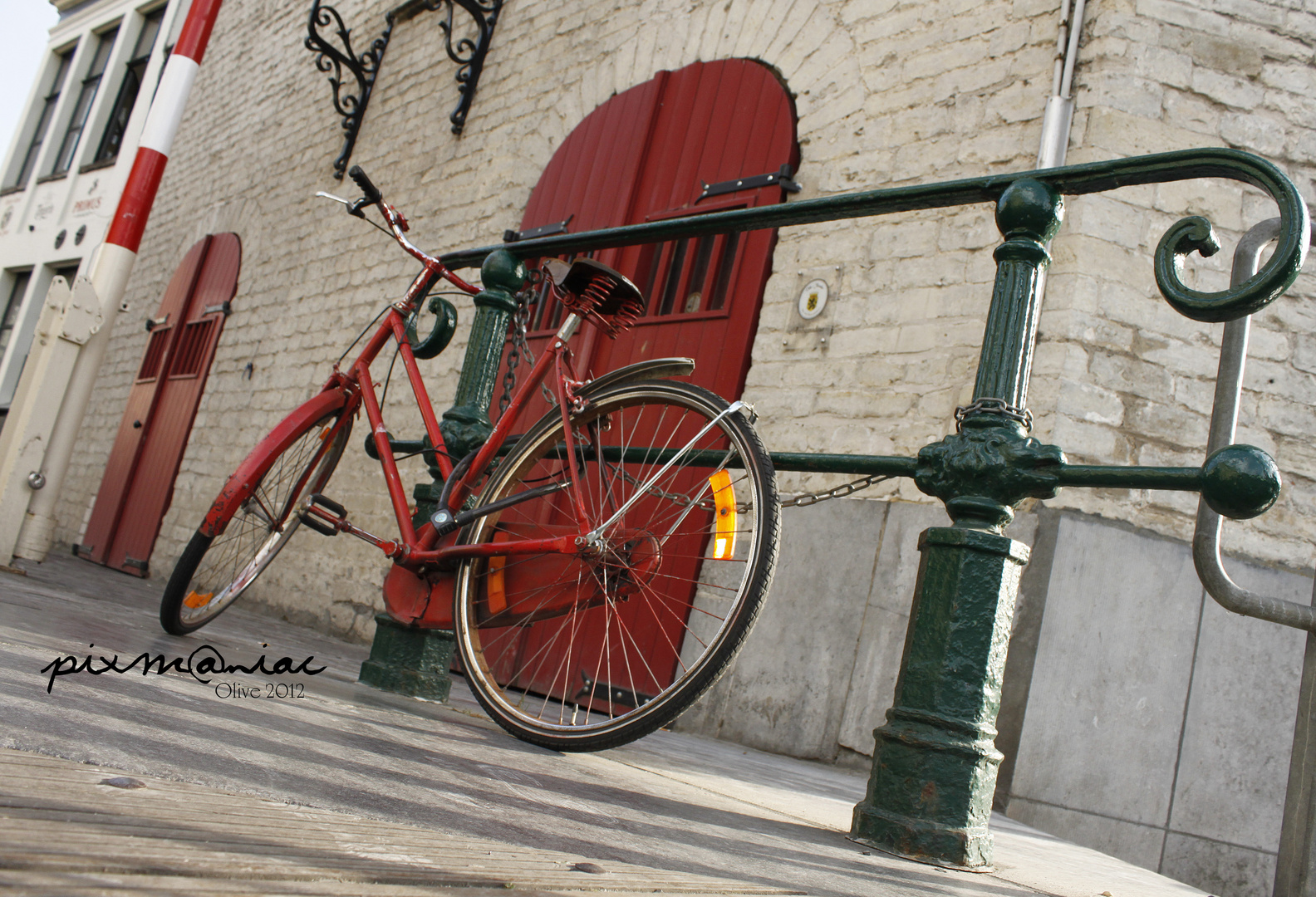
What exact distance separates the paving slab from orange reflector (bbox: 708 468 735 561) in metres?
0.46

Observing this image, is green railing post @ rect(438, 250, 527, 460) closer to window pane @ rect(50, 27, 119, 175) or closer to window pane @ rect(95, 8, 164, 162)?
window pane @ rect(95, 8, 164, 162)

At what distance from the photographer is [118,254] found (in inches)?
190

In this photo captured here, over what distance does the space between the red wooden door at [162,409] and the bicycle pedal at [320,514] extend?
6340 millimetres

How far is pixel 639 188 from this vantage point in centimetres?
483

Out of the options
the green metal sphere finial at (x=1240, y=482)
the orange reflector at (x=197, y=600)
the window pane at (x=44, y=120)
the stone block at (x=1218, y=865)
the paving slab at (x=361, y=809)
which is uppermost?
the window pane at (x=44, y=120)

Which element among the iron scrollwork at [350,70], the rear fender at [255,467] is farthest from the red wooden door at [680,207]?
the iron scrollwork at [350,70]

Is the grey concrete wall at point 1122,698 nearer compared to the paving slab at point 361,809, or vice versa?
the paving slab at point 361,809

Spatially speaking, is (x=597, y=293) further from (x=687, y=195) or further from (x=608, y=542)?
(x=687, y=195)

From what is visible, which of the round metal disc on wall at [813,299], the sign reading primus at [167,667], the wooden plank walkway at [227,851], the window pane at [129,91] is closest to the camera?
the wooden plank walkway at [227,851]

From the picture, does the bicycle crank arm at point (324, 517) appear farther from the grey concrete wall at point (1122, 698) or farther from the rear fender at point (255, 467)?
the grey concrete wall at point (1122, 698)

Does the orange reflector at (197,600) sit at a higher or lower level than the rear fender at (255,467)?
lower

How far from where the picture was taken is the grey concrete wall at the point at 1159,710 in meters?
2.96

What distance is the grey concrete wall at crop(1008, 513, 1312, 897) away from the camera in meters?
2.96

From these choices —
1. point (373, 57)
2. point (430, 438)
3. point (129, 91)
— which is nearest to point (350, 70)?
point (373, 57)
